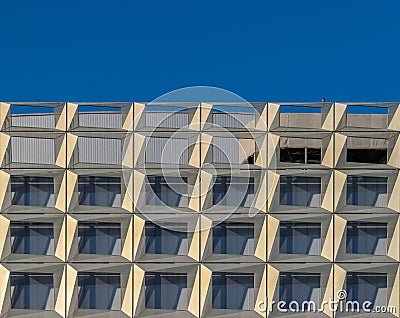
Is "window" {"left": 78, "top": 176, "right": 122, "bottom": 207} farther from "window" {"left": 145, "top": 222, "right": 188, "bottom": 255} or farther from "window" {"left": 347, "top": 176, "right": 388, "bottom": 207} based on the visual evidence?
"window" {"left": 347, "top": 176, "right": 388, "bottom": 207}

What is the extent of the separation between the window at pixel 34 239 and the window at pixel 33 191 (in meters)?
0.50

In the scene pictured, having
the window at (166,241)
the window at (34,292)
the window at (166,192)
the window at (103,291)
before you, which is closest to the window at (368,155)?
the window at (166,192)

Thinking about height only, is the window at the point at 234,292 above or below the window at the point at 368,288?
below

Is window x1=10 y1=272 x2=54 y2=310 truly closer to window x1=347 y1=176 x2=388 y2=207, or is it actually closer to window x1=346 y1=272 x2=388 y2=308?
window x1=346 y1=272 x2=388 y2=308

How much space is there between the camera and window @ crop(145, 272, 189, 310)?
14.9 metres

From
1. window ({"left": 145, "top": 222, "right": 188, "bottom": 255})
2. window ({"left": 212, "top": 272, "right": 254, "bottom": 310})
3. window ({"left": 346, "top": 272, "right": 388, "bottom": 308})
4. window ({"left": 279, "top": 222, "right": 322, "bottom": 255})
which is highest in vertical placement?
window ({"left": 279, "top": 222, "right": 322, "bottom": 255})

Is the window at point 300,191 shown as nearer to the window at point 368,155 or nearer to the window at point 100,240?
the window at point 368,155

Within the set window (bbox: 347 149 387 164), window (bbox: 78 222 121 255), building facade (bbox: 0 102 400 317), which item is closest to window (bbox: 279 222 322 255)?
building facade (bbox: 0 102 400 317)

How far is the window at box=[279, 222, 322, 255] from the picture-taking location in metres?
14.9

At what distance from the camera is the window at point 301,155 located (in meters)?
14.9

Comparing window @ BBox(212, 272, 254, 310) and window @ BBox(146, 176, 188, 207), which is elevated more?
window @ BBox(146, 176, 188, 207)

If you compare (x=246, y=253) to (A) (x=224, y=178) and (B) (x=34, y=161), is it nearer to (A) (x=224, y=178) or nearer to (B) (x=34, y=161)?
(A) (x=224, y=178)

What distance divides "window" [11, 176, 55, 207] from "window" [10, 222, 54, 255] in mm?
497

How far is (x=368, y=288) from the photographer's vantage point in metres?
14.9
